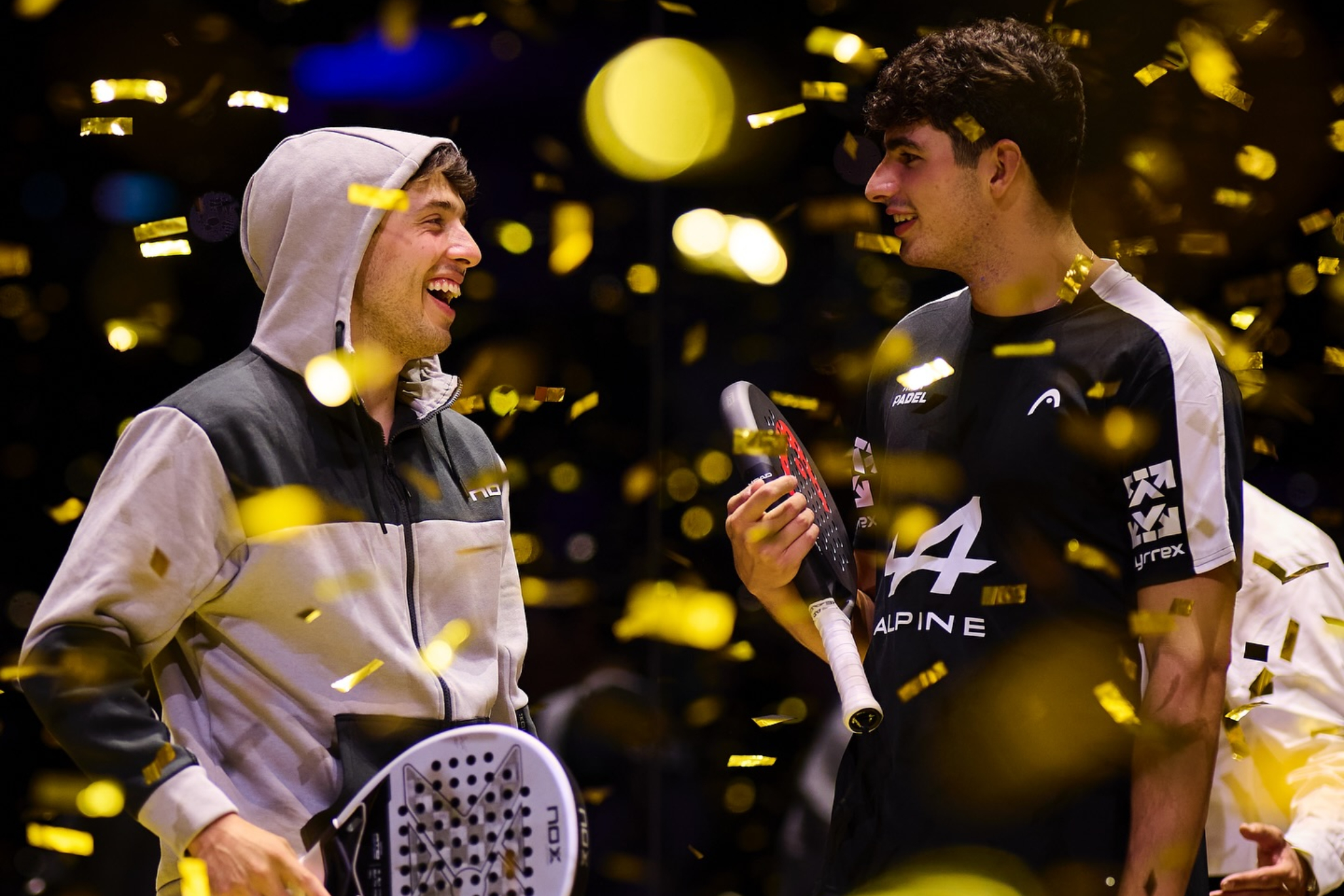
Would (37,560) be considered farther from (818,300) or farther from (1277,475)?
(1277,475)

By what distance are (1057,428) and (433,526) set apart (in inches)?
34.4

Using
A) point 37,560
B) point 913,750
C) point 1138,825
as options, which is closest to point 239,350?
point 37,560

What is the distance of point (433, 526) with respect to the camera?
192cm

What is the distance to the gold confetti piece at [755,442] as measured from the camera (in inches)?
70.8

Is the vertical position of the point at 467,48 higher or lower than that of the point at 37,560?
higher

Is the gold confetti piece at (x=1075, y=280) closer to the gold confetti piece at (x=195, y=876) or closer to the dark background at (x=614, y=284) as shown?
the dark background at (x=614, y=284)

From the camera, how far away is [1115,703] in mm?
1704

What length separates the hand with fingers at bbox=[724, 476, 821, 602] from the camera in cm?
179

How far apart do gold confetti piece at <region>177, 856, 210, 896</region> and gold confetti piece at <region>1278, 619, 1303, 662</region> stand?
1689 mm

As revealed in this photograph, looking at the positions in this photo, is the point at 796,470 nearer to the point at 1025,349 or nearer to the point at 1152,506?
the point at 1025,349

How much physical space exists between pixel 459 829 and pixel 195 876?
0.31 metres

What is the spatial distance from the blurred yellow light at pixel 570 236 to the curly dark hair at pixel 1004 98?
136 cm

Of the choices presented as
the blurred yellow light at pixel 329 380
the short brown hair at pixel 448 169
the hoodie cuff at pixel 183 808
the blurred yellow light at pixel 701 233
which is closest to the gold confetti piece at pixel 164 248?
the short brown hair at pixel 448 169

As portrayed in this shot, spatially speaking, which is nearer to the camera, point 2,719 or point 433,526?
point 433,526
